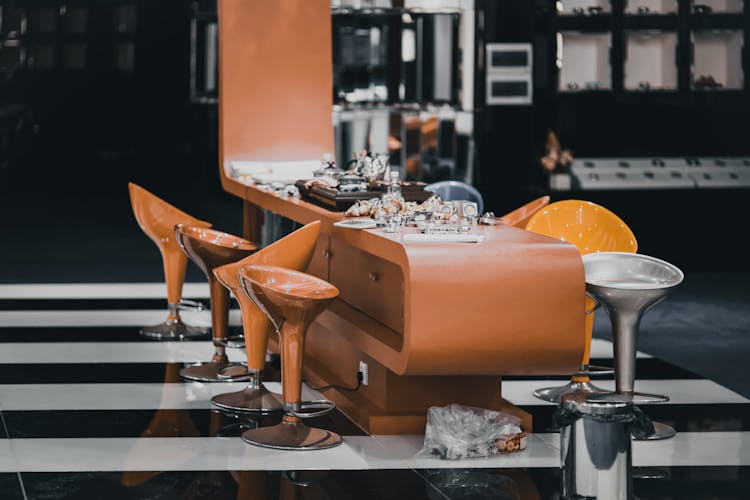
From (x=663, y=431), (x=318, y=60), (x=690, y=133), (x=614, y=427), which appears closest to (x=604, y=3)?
(x=690, y=133)

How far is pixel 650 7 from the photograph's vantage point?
415 inches

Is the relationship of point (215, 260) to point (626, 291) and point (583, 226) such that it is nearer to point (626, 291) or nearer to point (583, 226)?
point (583, 226)

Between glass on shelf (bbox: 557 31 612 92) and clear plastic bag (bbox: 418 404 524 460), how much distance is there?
235 inches

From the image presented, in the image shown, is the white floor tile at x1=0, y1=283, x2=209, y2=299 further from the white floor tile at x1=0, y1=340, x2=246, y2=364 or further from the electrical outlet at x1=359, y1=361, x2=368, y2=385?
the electrical outlet at x1=359, y1=361, x2=368, y2=385

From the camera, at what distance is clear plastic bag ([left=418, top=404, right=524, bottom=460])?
4953 millimetres

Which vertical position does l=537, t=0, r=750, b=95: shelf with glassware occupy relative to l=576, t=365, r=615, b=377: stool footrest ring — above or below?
above

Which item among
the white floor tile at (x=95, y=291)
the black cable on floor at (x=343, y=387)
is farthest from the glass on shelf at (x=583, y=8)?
the black cable on floor at (x=343, y=387)

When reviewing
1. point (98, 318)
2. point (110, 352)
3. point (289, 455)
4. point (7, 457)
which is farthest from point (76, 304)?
point (289, 455)

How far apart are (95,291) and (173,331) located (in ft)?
6.57

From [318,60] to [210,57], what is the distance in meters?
2.57

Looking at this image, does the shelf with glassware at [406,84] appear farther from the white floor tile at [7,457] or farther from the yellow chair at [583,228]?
the white floor tile at [7,457]

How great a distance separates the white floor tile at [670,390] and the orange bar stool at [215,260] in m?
1.47

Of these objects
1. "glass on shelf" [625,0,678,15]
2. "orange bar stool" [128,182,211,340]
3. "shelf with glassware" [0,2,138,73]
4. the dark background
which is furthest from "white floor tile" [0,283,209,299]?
"glass on shelf" [625,0,678,15]

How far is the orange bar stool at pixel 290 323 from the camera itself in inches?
199
